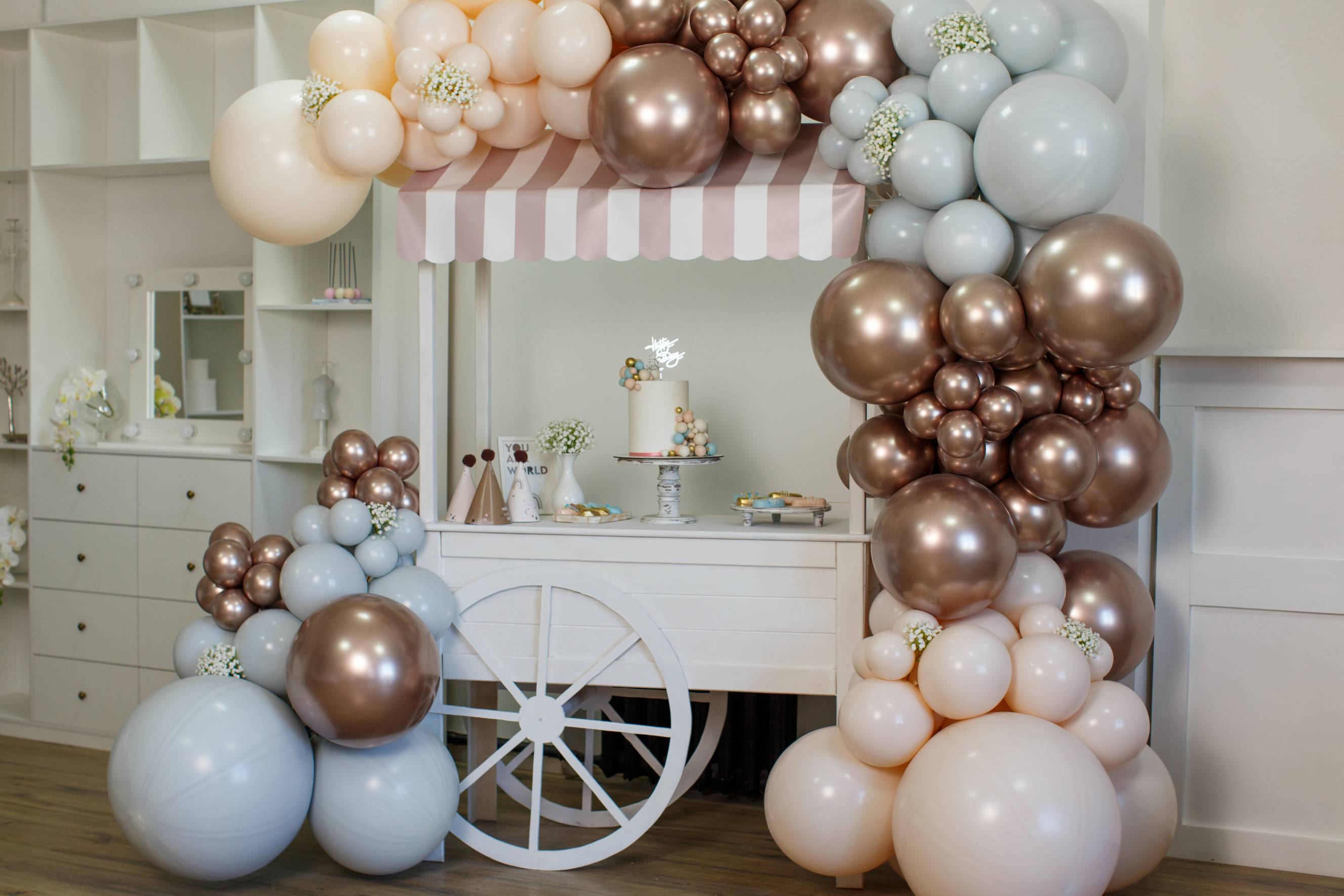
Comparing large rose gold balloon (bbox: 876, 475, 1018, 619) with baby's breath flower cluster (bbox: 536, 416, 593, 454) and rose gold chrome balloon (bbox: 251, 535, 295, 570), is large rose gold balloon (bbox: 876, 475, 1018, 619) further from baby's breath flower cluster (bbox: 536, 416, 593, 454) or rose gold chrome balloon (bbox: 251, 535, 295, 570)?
rose gold chrome balloon (bbox: 251, 535, 295, 570)

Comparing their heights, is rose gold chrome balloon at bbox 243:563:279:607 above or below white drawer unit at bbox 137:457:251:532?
below

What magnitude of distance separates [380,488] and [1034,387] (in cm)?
143

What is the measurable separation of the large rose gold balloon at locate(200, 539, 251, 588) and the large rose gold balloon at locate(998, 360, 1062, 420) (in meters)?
1.69

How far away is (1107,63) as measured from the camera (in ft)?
7.36

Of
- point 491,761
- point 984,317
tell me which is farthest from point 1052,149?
point 491,761

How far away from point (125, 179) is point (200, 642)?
206 centimetres

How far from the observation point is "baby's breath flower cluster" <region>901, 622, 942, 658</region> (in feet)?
7.00

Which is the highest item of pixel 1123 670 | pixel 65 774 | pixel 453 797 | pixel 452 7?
pixel 452 7

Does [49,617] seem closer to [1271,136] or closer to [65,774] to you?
[65,774]

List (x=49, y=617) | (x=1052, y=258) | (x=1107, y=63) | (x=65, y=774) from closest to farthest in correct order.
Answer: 1. (x=1052, y=258)
2. (x=1107, y=63)
3. (x=65, y=774)
4. (x=49, y=617)

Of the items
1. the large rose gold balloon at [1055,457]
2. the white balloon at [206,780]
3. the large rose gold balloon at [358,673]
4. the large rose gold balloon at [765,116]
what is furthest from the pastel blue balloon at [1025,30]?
the white balloon at [206,780]

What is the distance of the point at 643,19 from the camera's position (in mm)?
2363

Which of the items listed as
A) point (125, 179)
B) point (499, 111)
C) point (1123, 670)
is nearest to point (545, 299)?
point (499, 111)

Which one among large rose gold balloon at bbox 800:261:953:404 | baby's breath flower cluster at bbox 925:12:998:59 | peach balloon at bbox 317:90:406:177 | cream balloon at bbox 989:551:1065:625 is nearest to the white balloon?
peach balloon at bbox 317:90:406:177
